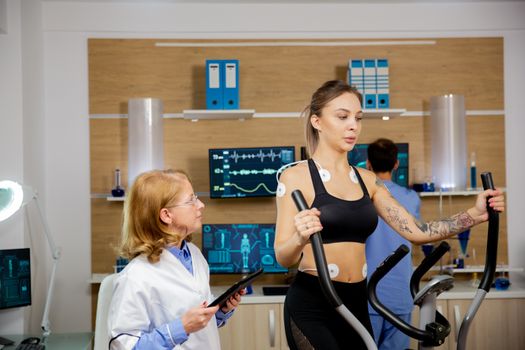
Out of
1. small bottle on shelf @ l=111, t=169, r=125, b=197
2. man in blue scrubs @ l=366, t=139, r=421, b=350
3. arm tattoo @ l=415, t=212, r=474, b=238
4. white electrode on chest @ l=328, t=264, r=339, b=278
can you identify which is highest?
small bottle on shelf @ l=111, t=169, r=125, b=197

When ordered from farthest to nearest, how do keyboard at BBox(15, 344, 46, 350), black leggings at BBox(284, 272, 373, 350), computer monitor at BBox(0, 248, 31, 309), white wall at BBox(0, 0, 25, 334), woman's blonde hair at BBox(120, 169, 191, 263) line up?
white wall at BBox(0, 0, 25, 334), computer monitor at BBox(0, 248, 31, 309), keyboard at BBox(15, 344, 46, 350), black leggings at BBox(284, 272, 373, 350), woman's blonde hair at BBox(120, 169, 191, 263)

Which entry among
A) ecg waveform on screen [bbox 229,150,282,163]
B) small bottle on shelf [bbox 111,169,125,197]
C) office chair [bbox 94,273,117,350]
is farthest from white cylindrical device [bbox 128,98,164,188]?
office chair [bbox 94,273,117,350]

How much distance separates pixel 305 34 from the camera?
430 cm

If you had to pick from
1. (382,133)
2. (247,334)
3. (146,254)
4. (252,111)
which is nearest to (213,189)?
(252,111)

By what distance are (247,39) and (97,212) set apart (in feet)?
5.25

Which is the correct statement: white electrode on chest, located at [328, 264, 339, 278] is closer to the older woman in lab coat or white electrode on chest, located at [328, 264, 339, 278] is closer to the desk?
the older woman in lab coat

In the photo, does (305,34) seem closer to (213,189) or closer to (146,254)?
(213,189)

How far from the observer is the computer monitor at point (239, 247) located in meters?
4.04

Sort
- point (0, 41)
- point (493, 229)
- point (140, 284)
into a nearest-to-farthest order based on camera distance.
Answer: point (140, 284)
point (493, 229)
point (0, 41)

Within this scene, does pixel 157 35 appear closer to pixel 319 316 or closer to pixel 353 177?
pixel 353 177

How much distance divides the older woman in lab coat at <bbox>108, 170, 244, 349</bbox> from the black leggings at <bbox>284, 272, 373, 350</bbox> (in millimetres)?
241

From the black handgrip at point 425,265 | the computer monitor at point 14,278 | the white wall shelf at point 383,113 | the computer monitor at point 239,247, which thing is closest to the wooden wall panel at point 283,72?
the white wall shelf at point 383,113

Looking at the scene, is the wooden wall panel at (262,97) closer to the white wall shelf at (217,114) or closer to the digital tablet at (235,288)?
the white wall shelf at (217,114)

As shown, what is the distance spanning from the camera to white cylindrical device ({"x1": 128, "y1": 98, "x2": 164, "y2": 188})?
3914mm
